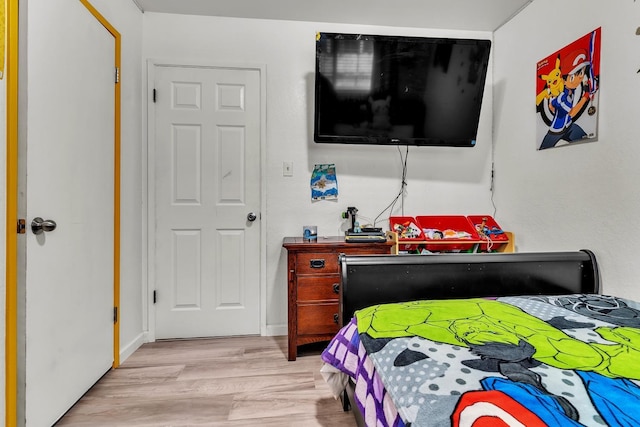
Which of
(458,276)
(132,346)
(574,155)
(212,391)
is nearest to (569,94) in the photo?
(574,155)

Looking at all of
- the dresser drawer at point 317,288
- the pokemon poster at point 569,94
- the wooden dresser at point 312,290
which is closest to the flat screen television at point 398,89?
the pokemon poster at point 569,94

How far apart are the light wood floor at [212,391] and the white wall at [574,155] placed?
166cm

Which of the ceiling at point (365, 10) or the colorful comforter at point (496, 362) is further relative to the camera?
the ceiling at point (365, 10)

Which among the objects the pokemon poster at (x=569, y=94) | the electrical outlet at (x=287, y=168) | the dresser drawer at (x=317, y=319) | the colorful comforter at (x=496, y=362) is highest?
the pokemon poster at (x=569, y=94)

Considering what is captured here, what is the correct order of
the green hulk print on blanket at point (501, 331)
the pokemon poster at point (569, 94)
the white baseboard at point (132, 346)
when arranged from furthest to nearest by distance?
the white baseboard at point (132, 346) < the pokemon poster at point (569, 94) < the green hulk print on blanket at point (501, 331)

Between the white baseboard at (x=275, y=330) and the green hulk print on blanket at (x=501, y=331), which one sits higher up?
the green hulk print on blanket at (x=501, y=331)

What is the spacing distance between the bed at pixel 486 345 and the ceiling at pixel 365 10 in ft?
6.22

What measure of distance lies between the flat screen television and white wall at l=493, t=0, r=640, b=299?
309mm

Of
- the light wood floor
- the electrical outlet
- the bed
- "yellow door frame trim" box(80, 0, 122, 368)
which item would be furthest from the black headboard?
"yellow door frame trim" box(80, 0, 122, 368)

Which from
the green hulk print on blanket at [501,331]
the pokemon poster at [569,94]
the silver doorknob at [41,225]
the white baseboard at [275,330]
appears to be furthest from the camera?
the white baseboard at [275,330]

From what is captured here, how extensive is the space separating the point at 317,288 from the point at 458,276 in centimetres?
97

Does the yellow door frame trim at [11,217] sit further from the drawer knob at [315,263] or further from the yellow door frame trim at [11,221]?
the drawer knob at [315,263]

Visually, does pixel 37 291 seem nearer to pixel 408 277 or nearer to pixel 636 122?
pixel 408 277

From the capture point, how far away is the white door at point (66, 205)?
53.9 inches
